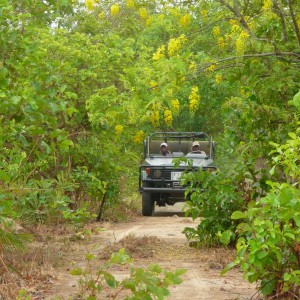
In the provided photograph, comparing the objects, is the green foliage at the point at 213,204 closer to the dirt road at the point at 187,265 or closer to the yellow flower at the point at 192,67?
the dirt road at the point at 187,265

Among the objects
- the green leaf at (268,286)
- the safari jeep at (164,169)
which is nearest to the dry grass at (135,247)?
the green leaf at (268,286)

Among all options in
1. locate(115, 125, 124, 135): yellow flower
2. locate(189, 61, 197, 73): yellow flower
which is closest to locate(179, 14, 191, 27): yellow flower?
locate(189, 61, 197, 73): yellow flower

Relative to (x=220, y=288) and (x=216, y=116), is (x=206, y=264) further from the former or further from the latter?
(x=216, y=116)

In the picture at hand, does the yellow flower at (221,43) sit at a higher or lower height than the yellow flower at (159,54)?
higher

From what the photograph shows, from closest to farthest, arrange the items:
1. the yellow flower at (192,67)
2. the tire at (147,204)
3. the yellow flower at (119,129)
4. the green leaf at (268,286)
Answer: the green leaf at (268,286), the yellow flower at (192,67), the yellow flower at (119,129), the tire at (147,204)

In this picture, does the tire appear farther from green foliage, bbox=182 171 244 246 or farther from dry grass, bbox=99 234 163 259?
green foliage, bbox=182 171 244 246

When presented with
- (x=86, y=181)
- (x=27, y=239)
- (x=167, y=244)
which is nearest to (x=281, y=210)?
(x=27, y=239)

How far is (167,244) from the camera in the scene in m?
13.1

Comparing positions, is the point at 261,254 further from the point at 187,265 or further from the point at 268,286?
the point at 187,265

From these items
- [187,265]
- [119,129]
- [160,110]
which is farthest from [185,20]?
[119,129]

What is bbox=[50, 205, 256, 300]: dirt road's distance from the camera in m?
8.65

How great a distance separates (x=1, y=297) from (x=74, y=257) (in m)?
3.66

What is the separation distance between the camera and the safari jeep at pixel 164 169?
2064cm

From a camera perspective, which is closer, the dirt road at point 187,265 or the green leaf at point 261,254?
the green leaf at point 261,254
